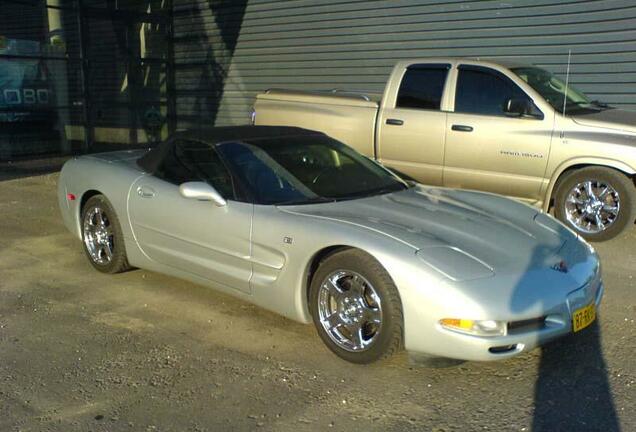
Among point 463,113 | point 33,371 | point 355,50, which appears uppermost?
point 355,50

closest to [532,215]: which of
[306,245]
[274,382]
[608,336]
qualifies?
[608,336]

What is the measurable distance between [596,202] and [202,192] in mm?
4211

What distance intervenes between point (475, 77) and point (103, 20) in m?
9.43

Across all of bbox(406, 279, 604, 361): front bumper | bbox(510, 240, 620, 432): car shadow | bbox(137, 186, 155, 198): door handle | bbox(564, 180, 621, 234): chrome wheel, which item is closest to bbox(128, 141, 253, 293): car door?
bbox(137, 186, 155, 198): door handle

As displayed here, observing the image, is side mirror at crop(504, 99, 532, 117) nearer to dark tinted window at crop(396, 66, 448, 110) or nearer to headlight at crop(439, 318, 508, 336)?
dark tinted window at crop(396, 66, 448, 110)

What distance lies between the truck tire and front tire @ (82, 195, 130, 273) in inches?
172

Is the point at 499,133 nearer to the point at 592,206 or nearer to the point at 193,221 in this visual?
the point at 592,206

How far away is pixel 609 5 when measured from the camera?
878cm

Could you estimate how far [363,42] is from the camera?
38.4 ft

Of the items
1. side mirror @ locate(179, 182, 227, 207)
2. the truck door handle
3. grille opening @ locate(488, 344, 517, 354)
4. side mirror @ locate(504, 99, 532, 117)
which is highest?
side mirror @ locate(504, 99, 532, 117)

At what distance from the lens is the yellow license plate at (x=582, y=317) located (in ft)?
11.1

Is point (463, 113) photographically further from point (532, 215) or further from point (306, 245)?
point (306, 245)

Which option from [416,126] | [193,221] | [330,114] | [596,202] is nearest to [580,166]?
[596,202]

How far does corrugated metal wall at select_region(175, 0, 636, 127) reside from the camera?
9.02 metres
